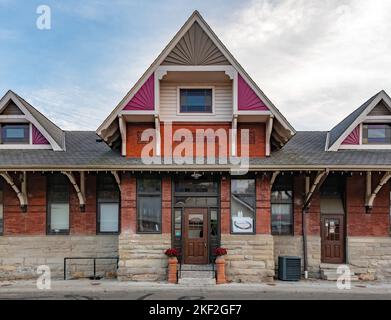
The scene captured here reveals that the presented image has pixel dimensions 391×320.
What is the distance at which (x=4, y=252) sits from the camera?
1594cm

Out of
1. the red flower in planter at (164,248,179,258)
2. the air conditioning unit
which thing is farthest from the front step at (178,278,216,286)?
the air conditioning unit

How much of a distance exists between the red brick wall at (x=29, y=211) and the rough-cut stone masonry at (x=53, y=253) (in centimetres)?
33

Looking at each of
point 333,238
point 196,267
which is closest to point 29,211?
point 196,267

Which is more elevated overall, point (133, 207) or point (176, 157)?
point (176, 157)

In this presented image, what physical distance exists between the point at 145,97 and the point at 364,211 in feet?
33.8

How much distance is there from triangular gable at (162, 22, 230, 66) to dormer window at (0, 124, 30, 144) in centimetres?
705

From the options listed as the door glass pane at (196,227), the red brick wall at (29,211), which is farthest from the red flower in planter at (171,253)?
the red brick wall at (29,211)

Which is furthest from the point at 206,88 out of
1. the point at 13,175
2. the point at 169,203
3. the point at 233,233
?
the point at 13,175

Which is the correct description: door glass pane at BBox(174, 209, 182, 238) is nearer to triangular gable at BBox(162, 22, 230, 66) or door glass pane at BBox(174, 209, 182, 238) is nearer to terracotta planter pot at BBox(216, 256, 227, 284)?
terracotta planter pot at BBox(216, 256, 227, 284)

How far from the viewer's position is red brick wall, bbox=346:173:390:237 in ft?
53.2

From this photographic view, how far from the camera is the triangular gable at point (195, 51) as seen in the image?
14992 millimetres

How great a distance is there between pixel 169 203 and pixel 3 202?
7.17 meters

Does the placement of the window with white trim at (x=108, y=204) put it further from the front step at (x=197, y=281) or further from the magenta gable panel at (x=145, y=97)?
the front step at (x=197, y=281)
